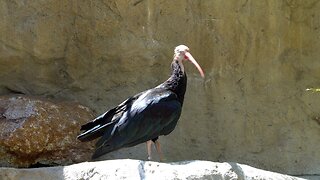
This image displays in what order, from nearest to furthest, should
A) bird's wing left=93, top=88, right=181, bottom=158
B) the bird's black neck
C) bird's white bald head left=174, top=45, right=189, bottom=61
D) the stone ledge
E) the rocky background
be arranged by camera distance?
the stone ledge < bird's wing left=93, top=88, right=181, bottom=158 < the bird's black neck < bird's white bald head left=174, top=45, right=189, bottom=61 < the rocky background

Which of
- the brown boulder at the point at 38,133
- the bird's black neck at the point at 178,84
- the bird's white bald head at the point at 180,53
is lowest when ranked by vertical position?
the brown boulder at the point at 38,133

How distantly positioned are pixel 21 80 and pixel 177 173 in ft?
6.08

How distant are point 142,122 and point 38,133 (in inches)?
30.0

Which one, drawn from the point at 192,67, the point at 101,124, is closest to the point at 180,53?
the point at 192,67

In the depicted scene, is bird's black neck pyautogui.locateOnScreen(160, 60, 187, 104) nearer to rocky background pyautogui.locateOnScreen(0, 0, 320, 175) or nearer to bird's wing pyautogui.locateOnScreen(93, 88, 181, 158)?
bird's wing pyautogui.locateOnScreen(93, 88, 181, 158)

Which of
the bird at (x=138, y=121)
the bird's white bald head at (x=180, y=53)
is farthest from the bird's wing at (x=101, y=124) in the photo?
the bird's white bald head at (x=180, y=53)

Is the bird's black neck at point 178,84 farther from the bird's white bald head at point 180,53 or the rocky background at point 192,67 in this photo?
the rocky background at point 192,67

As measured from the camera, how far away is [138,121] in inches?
153

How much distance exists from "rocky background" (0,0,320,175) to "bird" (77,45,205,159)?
72cm

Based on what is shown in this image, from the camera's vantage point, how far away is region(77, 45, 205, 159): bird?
12.7 ft

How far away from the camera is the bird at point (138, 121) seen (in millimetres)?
3875


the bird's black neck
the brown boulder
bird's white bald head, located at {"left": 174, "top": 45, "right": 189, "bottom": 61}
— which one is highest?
bird's white bald head, located at {"left": 174, "top": 45, "right": 189, "bottom": 61}

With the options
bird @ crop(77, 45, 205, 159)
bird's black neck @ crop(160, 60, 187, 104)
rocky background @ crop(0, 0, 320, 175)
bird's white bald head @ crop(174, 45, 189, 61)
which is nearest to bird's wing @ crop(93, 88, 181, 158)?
bird @ crop(77, 45, 205, 159)

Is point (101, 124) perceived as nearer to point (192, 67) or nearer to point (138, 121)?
point (138, 121)
